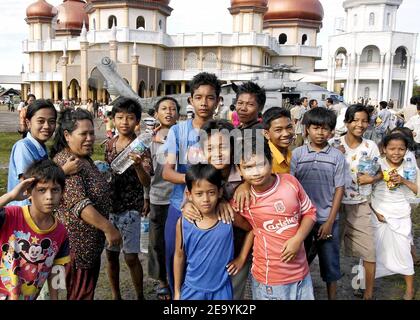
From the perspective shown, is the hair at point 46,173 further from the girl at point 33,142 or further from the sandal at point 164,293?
the sandal at point 164,293

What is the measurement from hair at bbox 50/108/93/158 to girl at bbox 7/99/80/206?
106 millimetres

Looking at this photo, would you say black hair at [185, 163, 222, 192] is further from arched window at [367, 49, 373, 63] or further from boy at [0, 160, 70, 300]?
arched window at [367, 49, 373, 63]

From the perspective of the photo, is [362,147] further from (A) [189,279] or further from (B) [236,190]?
(A) [189,279]

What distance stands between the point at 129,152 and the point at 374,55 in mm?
35661

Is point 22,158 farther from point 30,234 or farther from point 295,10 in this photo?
point 295,10

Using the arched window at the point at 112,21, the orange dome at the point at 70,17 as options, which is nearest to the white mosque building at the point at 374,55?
the arched window at the point at 112,21

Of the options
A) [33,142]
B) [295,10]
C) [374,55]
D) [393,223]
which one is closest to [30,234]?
[33,142]

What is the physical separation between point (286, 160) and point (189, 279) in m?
1.06

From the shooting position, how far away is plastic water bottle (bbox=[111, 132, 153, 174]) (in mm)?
2779

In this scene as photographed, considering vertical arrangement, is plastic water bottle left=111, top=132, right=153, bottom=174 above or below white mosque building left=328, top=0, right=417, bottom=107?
below

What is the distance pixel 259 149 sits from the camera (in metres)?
2.28

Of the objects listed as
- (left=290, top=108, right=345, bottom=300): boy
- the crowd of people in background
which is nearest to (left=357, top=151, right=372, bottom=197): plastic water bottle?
the crowd of people in background

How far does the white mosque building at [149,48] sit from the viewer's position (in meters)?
31.0
